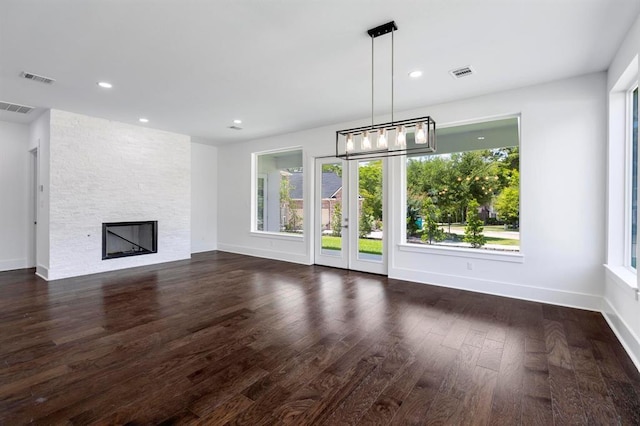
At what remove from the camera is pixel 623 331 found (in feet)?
9.47

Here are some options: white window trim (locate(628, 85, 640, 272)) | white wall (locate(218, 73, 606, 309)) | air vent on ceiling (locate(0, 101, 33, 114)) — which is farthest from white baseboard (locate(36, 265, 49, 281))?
white window trim (locate(628, 85, 640, 272))

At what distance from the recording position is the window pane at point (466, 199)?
14.6ft

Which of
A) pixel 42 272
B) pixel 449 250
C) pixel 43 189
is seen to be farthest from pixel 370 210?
pixel 42 272

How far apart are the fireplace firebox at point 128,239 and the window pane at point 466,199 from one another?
17.4 feet

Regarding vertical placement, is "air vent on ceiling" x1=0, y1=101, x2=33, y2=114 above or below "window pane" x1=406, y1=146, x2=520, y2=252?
above

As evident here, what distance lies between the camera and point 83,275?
545cm

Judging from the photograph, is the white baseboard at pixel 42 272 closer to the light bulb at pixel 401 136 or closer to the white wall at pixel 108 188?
the white wall at pixel 108 188

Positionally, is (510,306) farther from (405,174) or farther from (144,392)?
(144,392)

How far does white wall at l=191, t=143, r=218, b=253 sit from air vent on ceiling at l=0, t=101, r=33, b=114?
3240 mm

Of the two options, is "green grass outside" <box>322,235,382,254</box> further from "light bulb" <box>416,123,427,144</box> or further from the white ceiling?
"light bulb" <box>416,123,427,144</box>

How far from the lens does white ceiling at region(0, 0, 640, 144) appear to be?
8.29 feet

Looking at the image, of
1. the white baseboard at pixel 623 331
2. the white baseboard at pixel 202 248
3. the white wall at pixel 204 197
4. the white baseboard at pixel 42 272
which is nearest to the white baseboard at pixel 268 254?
the white baseboard at pixel 202 248

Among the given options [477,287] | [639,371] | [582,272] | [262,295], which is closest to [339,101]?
[262,295]

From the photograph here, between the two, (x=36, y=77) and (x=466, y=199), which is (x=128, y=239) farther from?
(x=466, y=199)
